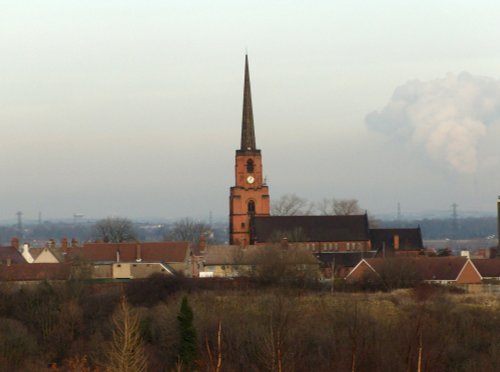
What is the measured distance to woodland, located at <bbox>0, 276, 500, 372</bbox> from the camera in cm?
4203

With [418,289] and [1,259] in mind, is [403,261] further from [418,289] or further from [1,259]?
[1,259]

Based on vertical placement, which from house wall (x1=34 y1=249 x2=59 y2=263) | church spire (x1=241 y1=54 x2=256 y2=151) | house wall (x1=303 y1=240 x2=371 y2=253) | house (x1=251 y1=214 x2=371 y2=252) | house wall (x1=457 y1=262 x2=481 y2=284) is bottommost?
house wall (x1=457 y1=262 x2=481 y2=284)

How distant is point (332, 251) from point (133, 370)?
60676 millimetres

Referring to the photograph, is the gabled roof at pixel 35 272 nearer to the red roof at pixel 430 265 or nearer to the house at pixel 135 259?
the house at pixel 135 259

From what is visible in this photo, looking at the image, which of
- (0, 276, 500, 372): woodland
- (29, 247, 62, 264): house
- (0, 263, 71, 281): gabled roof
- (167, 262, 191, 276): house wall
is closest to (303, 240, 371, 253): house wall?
(167, 262, 191, 276): house wall

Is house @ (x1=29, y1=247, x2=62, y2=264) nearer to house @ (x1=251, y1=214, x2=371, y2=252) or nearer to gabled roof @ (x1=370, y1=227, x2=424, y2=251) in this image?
house @ (x1=251, y1=214, x2=371, y2=252)

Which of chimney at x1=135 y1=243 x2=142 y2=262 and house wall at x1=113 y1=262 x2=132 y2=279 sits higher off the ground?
chimney at x1=135 y1=243 x2=142 y2=262

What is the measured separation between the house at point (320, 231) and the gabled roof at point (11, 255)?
1746 centimetres

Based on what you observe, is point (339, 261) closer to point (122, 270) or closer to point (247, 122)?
point (122, 270)

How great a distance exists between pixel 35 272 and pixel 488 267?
25364 mm

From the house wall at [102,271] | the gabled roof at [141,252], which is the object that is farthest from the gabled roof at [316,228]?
the house wall at [102,271]

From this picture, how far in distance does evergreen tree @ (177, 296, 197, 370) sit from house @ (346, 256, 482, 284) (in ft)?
73.8

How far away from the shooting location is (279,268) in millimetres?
66812

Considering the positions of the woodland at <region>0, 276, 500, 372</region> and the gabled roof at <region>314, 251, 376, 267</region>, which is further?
the gabled roof at <region>314, 251, 376, 267</region>
